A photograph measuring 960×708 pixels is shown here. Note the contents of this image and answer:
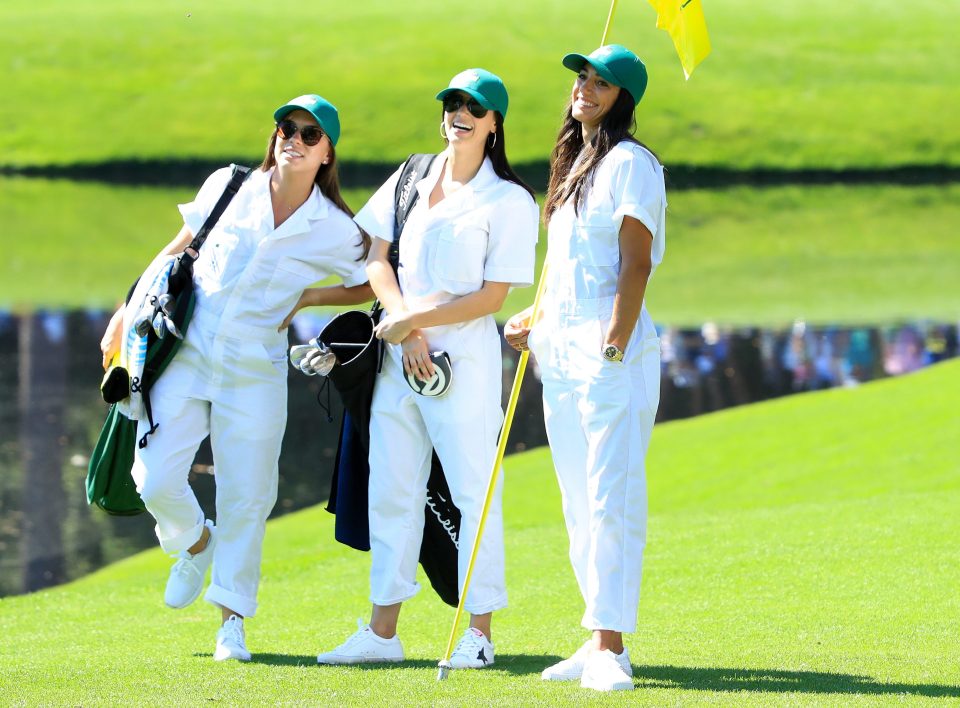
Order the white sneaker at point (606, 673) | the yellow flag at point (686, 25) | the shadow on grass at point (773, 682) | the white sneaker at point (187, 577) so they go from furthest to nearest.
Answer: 1. the white sneaker at point (187, 577)
2. the yellow flag at point (686, 25)
3. the white sneaker at point (606, 673)
4. the shadow on grass at point (773, 682)

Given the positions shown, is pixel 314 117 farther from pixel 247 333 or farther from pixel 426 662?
pixel 426 662

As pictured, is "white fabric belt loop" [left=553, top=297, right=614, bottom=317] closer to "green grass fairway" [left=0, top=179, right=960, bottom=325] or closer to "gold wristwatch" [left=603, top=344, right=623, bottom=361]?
"gold wristwatch" [left=603, top=344, right=623, bottom=361]

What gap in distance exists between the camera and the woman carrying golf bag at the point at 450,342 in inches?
214

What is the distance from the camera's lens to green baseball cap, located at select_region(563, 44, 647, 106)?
5051mm

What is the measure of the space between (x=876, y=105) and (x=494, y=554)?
1663 inches

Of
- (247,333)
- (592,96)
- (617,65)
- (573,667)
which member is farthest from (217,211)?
(573,667)

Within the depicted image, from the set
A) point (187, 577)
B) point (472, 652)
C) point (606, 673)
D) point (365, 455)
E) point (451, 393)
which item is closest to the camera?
point (606, 673)

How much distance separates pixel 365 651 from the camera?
5.53m

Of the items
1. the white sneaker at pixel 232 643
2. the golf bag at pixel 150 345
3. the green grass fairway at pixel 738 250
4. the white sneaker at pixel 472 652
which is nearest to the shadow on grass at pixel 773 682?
the white sneaker at pixel 472 652

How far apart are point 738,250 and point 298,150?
25.2 m

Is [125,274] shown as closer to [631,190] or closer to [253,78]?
[253,78]

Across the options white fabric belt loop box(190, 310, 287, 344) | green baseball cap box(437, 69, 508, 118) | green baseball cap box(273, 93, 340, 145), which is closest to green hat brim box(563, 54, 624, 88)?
green baseball cap box(437, 69, 508, 118)

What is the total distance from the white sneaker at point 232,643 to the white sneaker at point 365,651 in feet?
1.00

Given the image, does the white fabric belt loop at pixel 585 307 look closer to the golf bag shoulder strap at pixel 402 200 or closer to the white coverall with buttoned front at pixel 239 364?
the golf bag shoulder strap at pixel 402 200
